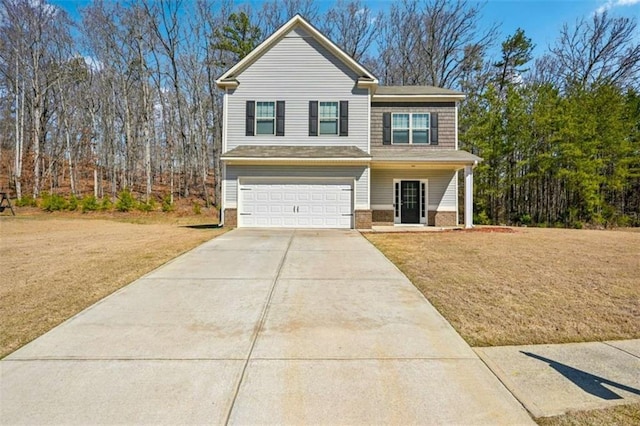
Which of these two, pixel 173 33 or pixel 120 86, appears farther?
pixel 120 86

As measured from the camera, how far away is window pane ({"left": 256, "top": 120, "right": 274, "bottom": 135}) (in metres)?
15.0

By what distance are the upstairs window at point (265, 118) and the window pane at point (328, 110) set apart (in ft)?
6.70

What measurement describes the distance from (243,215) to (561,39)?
27663 millimetres

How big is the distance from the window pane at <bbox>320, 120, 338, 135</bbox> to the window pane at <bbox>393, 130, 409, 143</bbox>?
3156 mm

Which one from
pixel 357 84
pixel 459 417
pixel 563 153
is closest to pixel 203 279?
pixel 459 417

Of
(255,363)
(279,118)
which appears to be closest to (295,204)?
(279,118)

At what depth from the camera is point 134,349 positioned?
364cm

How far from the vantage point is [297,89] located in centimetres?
1495

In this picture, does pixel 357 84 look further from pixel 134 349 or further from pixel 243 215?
pixel 134 349

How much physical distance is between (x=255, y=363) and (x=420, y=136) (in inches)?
589

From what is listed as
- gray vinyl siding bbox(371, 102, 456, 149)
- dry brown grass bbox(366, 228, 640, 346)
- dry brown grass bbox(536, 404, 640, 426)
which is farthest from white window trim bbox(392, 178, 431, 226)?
dry brown grass bbox(536, 404, 640, 426)

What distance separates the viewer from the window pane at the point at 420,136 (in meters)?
16.4

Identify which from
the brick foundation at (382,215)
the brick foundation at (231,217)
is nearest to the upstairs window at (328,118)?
the brick foundation at (382,215)

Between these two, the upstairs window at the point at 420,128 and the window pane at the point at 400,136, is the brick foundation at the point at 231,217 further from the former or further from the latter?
the upstairs window at the point at 420,128
